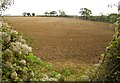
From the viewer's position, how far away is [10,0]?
483 centimetres

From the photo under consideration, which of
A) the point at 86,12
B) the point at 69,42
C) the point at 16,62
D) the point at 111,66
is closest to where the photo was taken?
the point at 16,62

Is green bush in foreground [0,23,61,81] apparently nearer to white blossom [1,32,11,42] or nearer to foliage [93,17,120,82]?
white blossom [1,32,11,42]

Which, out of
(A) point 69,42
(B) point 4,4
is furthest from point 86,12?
(B) point 4,4

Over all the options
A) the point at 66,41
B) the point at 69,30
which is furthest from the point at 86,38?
the point at 69,30

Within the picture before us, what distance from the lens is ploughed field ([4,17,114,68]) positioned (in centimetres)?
1217

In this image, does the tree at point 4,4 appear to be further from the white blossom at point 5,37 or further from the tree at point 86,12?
the tree at point 86,12

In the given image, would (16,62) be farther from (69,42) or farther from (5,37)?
(69,42)

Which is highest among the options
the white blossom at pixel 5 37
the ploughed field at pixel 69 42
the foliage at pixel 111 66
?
the white blossom at pixel 5 37

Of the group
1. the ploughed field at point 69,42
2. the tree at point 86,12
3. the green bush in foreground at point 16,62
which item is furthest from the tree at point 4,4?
the tree at point 86,12

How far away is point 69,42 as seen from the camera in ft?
53.5

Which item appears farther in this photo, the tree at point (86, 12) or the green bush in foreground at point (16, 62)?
the tree at point (86, 12)

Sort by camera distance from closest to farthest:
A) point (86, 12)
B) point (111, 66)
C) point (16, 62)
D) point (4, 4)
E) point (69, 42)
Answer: point (16, 62) → point (111, 66) → point (4, 4) → point (69, 42) → point (86, 12)

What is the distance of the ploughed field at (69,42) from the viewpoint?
1217cm

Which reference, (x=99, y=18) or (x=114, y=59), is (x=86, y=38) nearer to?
(x=99, y=18)
